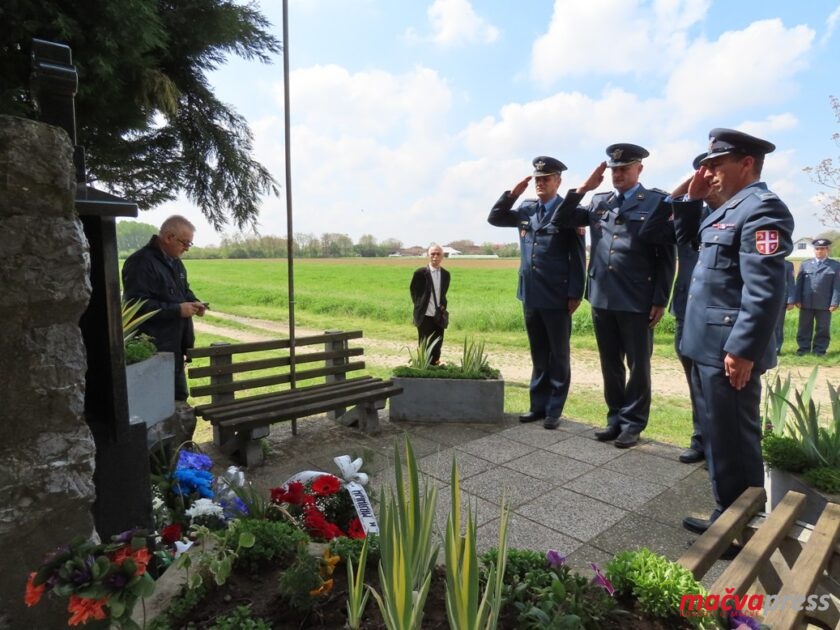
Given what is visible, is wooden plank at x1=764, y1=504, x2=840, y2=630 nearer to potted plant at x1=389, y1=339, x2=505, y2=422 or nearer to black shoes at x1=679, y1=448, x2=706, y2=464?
black shoes at x1=679, y1=448, x2=706, y2=464

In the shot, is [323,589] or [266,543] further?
A: [266,543]

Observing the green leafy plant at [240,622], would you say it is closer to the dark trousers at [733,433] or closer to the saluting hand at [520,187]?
the dark trousers at [733,433]

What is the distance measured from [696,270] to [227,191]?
465cm

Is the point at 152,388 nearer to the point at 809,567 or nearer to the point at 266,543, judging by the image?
the point at 266,543

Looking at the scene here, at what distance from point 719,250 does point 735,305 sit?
293mm

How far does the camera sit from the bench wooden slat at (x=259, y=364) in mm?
4078

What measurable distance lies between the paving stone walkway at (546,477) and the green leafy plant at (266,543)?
607 millimetres

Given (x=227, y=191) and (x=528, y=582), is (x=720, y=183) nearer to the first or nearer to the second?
(x=528, y=582)

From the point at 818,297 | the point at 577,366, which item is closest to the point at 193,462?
the point at 577,366

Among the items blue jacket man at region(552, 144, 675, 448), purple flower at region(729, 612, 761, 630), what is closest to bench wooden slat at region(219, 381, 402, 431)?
blue jacket man at region(552, 144, 675, 448)

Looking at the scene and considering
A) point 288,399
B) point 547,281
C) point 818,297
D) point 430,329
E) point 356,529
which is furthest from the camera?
point 818,297

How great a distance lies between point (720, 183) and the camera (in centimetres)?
285

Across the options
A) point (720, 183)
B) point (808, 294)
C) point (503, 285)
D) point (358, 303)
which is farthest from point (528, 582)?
point (503, 285)

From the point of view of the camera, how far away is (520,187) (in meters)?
4.87
